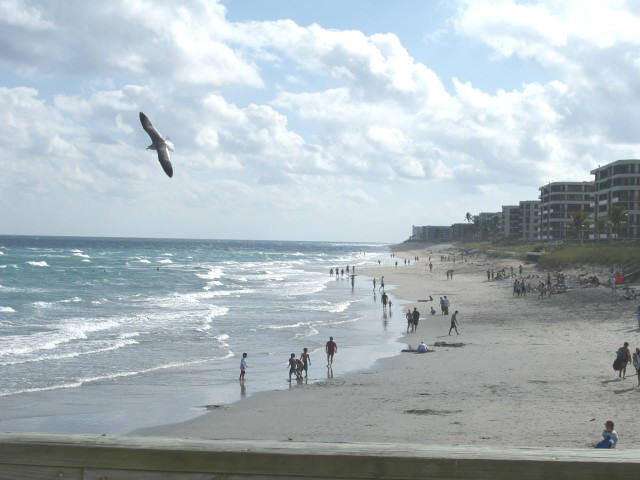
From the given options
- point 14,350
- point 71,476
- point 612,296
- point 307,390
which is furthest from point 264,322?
point 71,476

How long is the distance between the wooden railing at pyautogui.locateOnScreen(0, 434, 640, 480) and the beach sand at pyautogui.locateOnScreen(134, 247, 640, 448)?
36.9 ft

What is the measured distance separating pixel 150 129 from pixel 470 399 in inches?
568

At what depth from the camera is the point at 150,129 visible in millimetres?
6246

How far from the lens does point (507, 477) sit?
8.75 feet

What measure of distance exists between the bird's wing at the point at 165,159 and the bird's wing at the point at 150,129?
0.14 metres

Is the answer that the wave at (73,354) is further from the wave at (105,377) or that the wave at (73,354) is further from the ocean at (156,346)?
the wave at (105,377)

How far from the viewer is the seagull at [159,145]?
227 inches

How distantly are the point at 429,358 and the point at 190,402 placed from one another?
10324mm

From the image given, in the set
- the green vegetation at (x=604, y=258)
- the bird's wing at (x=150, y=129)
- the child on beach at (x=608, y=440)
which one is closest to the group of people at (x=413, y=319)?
the child on beach at (x=608, y=440)

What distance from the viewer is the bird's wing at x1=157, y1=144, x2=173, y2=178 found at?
575cm

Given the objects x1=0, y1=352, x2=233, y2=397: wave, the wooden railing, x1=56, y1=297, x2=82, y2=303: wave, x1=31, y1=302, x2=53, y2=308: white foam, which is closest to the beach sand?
x1=0, y1=352, x2=233, y2=397: wave

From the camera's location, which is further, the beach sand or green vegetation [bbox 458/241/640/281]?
green vegetation [bbox 458/241/640/281]

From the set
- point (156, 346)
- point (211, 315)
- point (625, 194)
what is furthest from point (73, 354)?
point (625, 194)

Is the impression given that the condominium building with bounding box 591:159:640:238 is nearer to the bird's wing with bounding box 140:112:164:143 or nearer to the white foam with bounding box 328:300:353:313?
the white foam with bounding box 328:300:353:313
